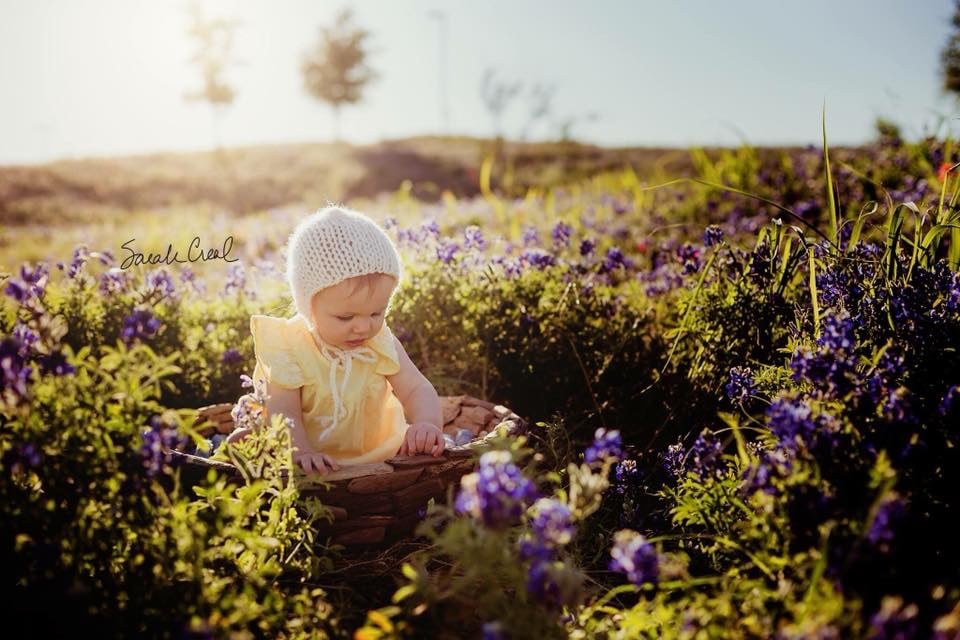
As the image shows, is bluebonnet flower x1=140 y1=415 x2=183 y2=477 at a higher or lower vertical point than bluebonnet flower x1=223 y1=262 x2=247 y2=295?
lower

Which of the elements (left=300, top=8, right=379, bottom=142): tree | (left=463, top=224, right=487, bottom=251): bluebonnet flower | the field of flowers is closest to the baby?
the field of flowers

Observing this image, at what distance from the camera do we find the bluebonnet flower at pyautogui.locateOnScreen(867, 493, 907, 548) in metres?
1.86

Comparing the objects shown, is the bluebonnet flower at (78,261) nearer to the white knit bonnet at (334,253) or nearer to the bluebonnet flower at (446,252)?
the white knit bonnet at (334,253)

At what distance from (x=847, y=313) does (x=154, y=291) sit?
9.96ft

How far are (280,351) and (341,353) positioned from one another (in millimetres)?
273

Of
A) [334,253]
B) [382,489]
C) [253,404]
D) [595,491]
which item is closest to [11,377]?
[253,404]

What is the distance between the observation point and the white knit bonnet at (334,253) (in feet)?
10.2

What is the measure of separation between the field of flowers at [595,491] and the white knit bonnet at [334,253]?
30.8 inches

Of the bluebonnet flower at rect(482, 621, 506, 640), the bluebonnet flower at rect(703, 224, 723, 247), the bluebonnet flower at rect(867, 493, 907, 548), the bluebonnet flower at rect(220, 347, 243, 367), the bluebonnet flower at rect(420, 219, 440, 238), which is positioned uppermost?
the bluebonnet flower at rect(420, 219, 440, 238)

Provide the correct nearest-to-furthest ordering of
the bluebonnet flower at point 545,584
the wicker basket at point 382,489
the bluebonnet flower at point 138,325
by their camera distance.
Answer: the bluebonnet flower at point 545,584 → the bluebonnet flower at point 138,325 → the wicker basket at point 382,489

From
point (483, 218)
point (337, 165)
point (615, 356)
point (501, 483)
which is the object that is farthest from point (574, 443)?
point (337, 165)

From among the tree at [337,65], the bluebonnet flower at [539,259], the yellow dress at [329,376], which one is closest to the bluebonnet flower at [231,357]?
the yellow dress at [329,376]

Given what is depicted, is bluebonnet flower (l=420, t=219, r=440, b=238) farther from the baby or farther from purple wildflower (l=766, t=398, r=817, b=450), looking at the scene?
purple wildflower (l=766, t=398, r=817, b=450)

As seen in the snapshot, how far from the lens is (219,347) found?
438cm
